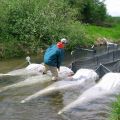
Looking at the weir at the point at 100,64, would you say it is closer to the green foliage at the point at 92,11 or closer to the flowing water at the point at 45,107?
the flowing water at the point at 45,107

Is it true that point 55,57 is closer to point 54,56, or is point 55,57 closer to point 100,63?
point 54,56

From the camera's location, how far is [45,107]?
1577 cm

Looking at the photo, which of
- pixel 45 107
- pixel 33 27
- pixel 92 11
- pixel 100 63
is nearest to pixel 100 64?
pixel 100 63

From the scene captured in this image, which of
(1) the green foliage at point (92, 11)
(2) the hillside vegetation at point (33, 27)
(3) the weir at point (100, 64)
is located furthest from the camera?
(1) the green foliage at point (92, 11)

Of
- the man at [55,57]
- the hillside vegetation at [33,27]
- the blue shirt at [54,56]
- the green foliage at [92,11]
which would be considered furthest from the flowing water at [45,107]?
the green foliage at [92,11]

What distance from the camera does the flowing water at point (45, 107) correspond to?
14.4 m

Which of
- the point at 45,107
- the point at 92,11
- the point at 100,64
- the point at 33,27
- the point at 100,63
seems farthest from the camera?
the point at 92,11

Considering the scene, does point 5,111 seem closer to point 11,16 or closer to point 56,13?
point 11,16

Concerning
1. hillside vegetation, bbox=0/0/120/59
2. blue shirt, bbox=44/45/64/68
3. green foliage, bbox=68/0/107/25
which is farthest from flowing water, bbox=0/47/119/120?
green foliage, bbox=68/0/107/25

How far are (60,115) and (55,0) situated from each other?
27410 millimetres

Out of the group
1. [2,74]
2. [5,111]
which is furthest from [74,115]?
[2,74]

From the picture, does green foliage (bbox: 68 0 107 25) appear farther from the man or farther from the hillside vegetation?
the man

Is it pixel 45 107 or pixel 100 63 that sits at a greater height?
pixel 100 63

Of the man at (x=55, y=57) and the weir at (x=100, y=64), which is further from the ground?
the man at (x=55, y=57)
